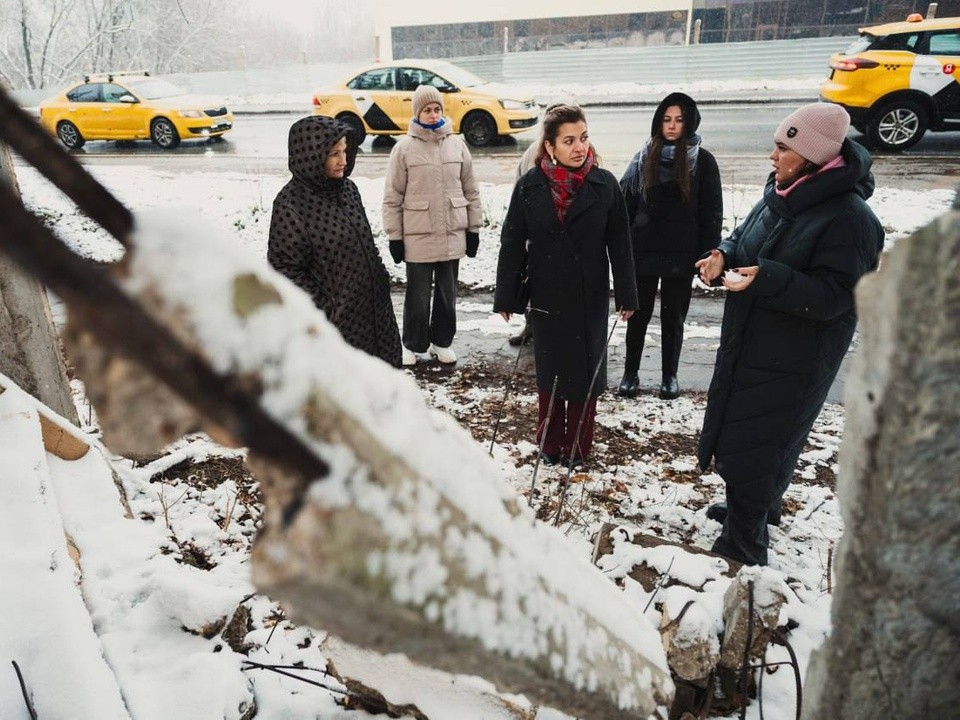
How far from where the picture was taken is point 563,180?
287 cm

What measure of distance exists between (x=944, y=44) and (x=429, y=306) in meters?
9.16

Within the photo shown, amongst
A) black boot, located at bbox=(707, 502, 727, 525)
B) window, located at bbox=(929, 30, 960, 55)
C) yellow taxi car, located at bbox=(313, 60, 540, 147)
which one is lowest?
black boot, located at bbox=(707, 502, 727, 525)

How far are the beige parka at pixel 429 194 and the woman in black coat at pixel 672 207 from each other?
1094 mm

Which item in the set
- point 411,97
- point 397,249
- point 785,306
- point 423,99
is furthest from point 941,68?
point 785,306

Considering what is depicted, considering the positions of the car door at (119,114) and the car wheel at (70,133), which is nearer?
the car door at (119,114)

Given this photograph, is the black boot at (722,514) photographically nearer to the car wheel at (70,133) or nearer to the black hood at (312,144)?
the black hood at (312,144)

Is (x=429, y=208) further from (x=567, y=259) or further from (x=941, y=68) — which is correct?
(x=941, y=68)

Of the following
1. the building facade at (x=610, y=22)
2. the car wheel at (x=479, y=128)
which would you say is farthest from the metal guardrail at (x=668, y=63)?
the car wheel at (x=479, y=128)

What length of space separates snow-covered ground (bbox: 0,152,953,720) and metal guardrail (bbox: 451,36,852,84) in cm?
1824

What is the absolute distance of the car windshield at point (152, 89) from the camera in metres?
13.3

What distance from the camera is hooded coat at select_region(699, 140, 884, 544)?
205 centimetres

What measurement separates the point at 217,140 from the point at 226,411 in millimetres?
15974

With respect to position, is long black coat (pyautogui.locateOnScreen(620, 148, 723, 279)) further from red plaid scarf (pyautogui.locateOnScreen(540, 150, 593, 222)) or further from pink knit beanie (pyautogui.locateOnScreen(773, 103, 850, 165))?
pink knit beanie (pyautogui.locateOnScreen(773, 103, 850, 165))

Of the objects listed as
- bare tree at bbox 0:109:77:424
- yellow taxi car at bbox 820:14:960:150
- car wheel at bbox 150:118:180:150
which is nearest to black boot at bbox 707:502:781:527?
bare tree at bbox 0:109:77:424
